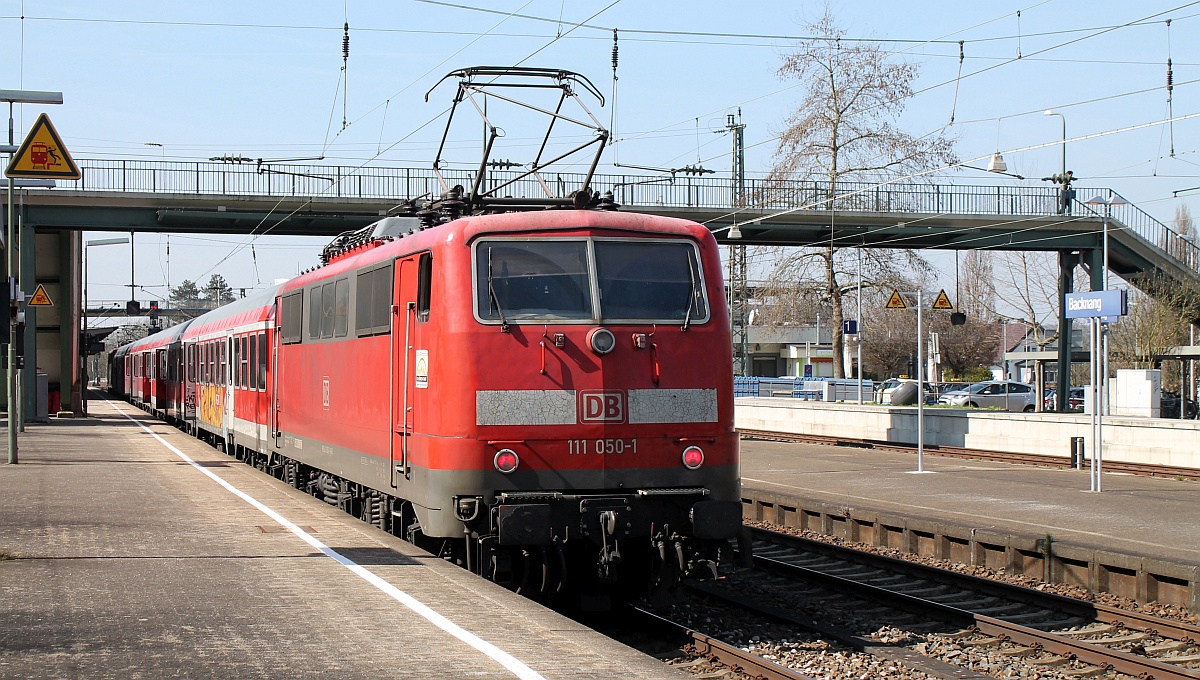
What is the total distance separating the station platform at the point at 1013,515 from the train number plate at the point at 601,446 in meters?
4.93

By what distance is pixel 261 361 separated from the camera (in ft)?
60.4

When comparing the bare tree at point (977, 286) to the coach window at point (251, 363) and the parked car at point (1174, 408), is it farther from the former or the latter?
the coach window at point (251, 363)

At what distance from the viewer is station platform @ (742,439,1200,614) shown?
1144 cm

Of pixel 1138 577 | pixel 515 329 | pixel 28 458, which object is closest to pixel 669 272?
pixel 515 329

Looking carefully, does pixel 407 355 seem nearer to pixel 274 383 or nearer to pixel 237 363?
pixel 274 383

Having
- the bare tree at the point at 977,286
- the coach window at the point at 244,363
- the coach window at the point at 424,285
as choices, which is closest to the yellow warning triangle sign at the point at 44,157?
the coach window at the point at 244,363

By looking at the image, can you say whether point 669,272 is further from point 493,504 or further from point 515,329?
point 493,504

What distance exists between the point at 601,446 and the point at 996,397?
38.3 meters

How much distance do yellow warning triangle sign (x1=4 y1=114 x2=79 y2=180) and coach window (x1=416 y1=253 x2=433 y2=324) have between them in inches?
256

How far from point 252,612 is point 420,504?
2159 millimetres

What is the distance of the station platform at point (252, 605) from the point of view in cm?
659

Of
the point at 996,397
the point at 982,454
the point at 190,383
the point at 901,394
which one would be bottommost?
the point at 982,454


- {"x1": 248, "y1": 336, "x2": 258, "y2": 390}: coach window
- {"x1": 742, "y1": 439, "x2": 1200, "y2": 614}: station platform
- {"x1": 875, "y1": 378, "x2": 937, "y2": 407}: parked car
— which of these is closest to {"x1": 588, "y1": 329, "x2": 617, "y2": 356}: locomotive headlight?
{"x1": 742, "y1": 439, "x2": 1200, "y2": 614}: station platform

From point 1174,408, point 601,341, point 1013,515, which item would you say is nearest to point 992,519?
point 1013,515
